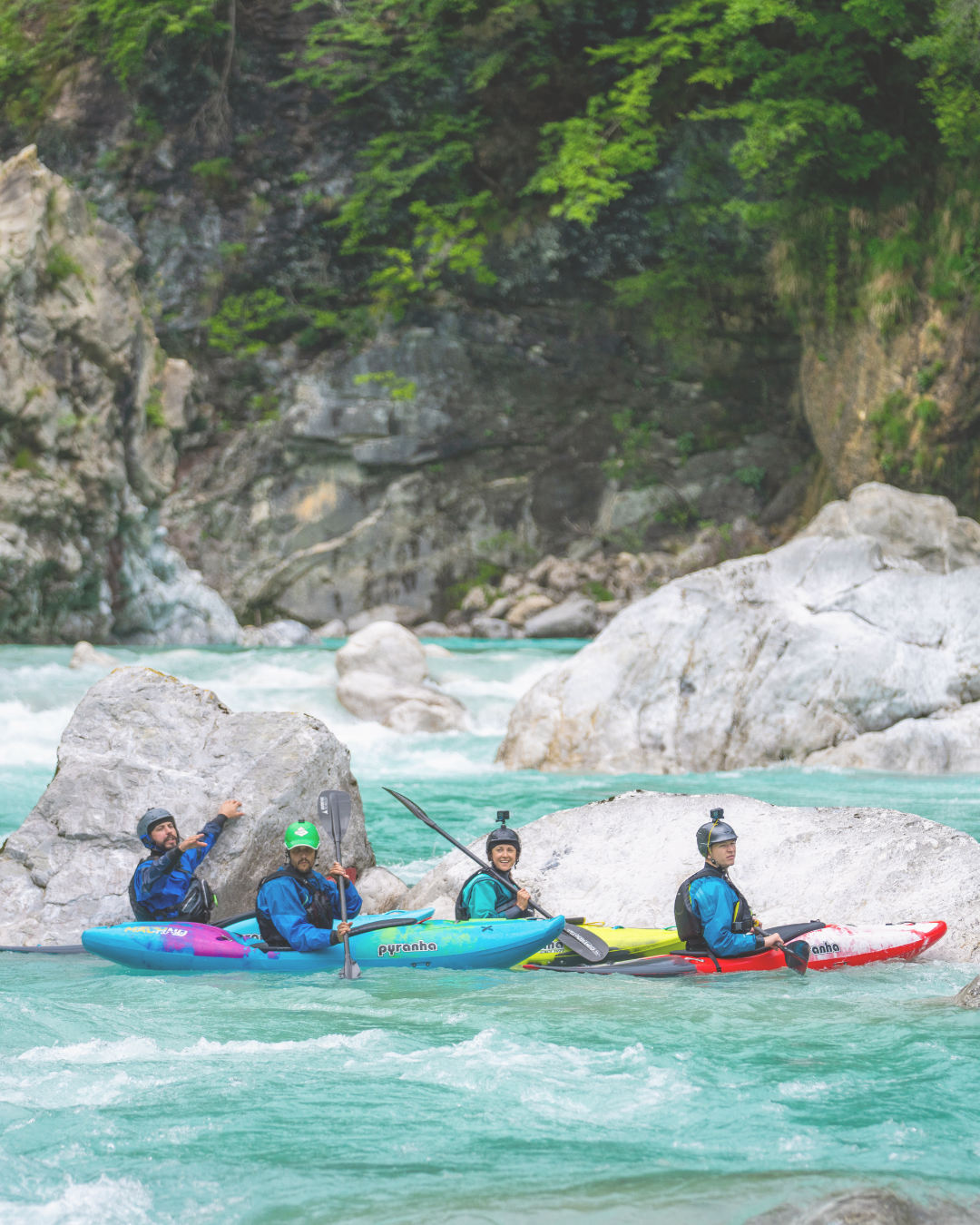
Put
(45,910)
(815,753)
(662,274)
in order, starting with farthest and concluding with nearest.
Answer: (662,274), (815,753), (45,910)

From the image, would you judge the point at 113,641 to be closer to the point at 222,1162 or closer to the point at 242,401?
the point at 242,401

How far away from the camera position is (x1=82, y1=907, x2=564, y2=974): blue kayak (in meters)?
4.66

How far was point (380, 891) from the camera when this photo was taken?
5.61 m

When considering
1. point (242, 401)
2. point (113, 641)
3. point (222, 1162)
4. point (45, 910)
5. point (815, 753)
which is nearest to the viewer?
point (222, 1162)

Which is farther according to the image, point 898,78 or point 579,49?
point 579,49

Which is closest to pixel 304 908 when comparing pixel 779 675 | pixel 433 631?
pixel 779 675

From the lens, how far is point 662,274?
22.5 metres

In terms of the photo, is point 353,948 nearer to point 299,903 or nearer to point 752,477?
point 299,903

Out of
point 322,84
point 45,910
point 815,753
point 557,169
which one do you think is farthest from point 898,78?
point 45,910

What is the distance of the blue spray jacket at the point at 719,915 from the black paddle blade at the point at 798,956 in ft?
0.39

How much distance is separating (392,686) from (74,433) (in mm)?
7239

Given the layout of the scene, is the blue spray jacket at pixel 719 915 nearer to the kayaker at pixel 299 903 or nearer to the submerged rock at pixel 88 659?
the kayaker at pixel 299 903

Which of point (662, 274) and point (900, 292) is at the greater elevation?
point (662, 274)

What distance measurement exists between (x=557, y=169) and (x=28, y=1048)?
62.6 feet
